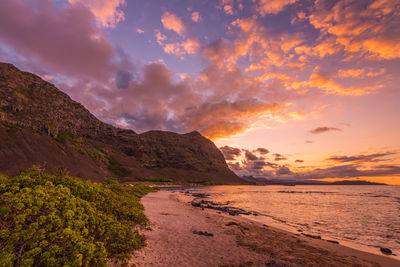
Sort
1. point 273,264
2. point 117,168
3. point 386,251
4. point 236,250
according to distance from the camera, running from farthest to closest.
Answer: point 117,168, point 386,251, point 236,250, point 273,264

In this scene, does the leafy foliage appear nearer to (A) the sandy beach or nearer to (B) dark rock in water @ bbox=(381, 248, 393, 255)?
(A) the sandy beach

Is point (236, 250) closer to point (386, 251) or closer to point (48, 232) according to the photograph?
point (48, 232)

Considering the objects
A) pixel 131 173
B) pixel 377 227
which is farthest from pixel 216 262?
pixel 131 173

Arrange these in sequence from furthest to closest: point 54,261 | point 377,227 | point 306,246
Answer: point 377,227, point 306,246, point 54,261

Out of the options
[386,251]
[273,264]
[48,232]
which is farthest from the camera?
[386,251]

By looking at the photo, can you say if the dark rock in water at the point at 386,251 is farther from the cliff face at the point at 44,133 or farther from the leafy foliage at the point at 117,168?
the leafy foliage at the point at 117,168

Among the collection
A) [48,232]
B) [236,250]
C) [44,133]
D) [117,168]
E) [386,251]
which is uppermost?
[44,133]

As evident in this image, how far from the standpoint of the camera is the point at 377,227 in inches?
859

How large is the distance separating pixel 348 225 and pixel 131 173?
522 feet

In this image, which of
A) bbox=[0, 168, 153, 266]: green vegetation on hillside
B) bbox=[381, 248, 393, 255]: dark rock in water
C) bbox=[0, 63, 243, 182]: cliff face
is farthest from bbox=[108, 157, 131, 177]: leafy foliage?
bbox=[381, 248, 393, 255]: dark rock in water

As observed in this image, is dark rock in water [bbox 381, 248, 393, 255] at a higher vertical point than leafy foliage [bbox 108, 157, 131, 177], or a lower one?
lower

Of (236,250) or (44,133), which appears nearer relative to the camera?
(236,250)

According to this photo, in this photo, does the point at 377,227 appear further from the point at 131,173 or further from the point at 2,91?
the point at 2,91

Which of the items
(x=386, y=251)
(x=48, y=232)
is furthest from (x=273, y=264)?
(x=386, y=251)
